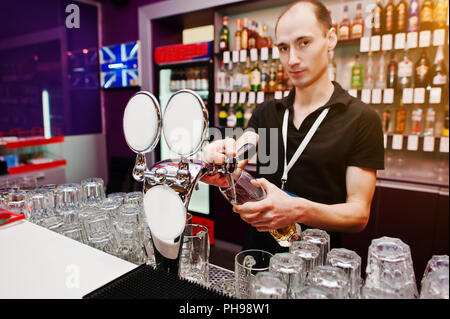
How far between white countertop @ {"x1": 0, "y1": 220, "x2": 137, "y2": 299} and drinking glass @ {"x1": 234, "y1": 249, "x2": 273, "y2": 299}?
0.29 metres

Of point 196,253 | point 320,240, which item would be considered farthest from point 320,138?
point 196,253

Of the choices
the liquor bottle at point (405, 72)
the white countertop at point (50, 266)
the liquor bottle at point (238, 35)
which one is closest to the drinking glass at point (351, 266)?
the white countertop at point (50, 266)

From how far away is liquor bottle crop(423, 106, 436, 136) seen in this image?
9.61ft

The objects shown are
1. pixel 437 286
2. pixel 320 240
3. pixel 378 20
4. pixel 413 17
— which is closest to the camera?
pixel 437 286

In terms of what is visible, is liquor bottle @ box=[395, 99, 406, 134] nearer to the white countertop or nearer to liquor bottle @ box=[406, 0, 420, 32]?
liquor bottle @ box=[406, 0, 420, 32]

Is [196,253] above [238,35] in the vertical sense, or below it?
below

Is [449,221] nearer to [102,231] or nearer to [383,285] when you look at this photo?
[383,285]

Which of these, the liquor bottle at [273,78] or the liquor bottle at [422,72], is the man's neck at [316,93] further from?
the liquor bottle at [273,78]

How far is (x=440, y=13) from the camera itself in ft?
8.84

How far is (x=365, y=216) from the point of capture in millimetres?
1317

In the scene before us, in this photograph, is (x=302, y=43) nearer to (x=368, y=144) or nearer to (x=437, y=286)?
(x=368, y=144)

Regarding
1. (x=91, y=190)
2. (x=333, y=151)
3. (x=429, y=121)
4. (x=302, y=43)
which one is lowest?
(x=91, y=190)

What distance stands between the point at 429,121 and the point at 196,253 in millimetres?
2934

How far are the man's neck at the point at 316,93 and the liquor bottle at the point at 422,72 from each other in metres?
1.83
